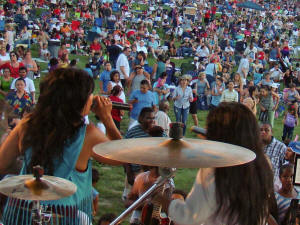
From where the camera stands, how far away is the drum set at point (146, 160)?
228cm

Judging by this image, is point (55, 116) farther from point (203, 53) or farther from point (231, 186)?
point (203, 53)

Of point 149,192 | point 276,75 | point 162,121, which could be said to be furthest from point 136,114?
point 276,75

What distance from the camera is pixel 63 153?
2664mm

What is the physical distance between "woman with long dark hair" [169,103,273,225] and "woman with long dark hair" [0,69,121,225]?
0.53m

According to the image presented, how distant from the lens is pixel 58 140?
104 inches

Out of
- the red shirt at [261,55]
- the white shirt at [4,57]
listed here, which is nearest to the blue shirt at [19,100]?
the white shirt at [4,57]

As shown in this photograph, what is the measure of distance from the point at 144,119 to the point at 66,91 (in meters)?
3.93

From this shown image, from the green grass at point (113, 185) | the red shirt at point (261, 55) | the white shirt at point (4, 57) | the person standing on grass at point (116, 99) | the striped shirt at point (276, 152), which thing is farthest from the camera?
the red shirt at point (261, 55)

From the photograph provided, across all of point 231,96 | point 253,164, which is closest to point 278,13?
point 231,96

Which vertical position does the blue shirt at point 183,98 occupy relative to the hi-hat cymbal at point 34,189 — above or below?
below

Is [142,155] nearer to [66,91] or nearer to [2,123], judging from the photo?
[66,91]

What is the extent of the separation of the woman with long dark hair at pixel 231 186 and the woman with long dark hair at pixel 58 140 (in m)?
0.53

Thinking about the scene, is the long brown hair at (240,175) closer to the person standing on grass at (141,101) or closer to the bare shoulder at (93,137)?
the bare shoulder at (93,137)

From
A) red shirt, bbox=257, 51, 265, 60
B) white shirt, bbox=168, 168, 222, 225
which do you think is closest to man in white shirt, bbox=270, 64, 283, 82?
red shirt, bbox=257, 51, 265, 60
